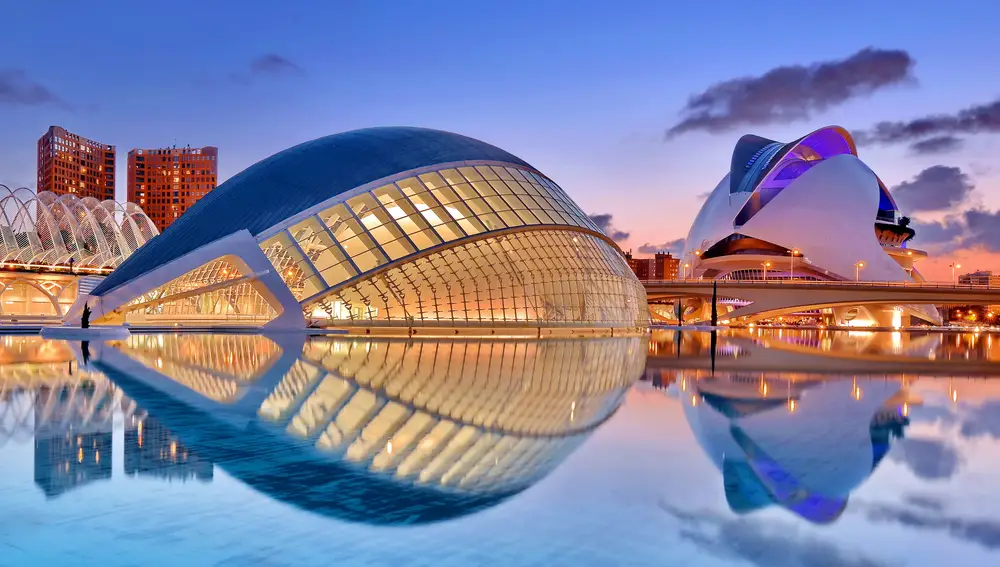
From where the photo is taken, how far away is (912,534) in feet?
19.0

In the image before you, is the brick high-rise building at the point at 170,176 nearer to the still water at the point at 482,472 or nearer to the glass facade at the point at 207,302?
the glass facade at the point at 207,302

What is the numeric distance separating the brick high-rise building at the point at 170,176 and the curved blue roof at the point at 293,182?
14181cm

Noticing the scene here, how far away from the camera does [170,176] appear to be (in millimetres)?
171500

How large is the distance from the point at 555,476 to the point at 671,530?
1803mm

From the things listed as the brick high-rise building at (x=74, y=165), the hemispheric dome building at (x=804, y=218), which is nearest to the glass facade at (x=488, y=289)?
the hemispheric dome building at (x=804, y=218)

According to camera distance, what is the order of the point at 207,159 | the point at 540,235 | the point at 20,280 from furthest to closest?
1. the point at 207,159
2. the point at 20,280
3. the point at 540,235

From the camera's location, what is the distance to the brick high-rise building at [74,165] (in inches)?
6137

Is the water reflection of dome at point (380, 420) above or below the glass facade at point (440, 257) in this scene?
below

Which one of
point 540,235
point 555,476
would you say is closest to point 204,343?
point 540,235

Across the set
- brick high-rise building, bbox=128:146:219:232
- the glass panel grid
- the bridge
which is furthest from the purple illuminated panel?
brick high-rise building, bbox=128:146:219:232

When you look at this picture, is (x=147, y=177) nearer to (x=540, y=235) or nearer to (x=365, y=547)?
(x=540, y=235)

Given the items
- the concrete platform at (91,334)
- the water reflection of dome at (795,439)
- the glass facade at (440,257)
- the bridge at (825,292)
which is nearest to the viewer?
the water reflection of dome at (795,439)

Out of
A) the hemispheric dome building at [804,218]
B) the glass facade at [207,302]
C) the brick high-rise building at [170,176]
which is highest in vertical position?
A: the brick high-rise building at [170,176]

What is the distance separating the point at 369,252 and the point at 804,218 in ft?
218
